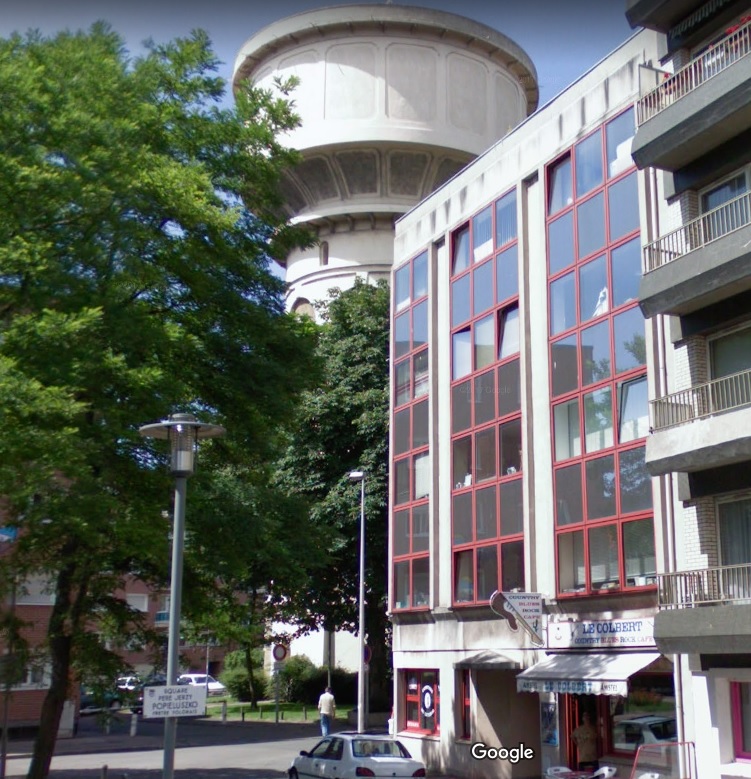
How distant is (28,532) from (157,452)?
274 centimetres

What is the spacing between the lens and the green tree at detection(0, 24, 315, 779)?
18609mm

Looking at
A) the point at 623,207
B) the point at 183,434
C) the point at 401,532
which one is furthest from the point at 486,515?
the point at 183,434

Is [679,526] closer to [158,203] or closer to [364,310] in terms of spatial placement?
[158,203]

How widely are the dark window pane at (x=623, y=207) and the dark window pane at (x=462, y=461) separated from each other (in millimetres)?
7763

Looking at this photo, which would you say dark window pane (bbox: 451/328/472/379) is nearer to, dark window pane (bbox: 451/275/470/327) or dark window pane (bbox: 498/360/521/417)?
dark window pane (bbox: 451/275/470/327)

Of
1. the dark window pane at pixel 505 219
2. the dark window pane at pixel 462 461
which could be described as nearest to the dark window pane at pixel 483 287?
the dark window pane at pixel 505 219

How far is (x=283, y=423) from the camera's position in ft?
77.1

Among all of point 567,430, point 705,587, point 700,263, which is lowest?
point 705,587

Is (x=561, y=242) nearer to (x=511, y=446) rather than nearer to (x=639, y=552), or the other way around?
(x=511, y=446)

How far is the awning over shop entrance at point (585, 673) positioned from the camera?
74.3 ft

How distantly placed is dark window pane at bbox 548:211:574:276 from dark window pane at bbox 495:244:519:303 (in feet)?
4.88

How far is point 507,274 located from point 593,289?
13.3 feet

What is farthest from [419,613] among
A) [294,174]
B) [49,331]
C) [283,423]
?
[294,174]

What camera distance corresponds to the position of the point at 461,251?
32.9 meters
